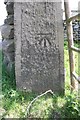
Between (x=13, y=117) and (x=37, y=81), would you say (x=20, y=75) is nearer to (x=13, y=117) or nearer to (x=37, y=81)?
(x=37, y=81)

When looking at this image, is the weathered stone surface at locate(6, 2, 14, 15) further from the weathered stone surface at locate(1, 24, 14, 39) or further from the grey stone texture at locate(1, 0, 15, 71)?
the weathered stone surface at locate(1, 24, 14, 39)

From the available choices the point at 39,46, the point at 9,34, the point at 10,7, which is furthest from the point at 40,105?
the point at 10,7

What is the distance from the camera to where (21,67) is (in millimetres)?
2186

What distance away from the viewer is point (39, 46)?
7.08ft

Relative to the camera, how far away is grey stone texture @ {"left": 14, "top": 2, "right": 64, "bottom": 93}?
2.11 meters

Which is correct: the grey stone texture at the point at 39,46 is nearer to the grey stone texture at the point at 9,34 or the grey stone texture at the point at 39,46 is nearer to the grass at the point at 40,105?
the grass at the point at 40,105

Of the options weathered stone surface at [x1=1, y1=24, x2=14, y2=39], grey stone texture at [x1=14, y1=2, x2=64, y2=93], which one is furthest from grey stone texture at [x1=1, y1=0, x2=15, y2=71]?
grey stone texture at [x1=14, y1=2, x2=64, y2=93]

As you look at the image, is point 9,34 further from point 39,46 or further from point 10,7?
point 39,46

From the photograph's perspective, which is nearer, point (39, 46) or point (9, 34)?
point (39, 46)

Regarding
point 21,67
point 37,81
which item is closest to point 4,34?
point 21,67

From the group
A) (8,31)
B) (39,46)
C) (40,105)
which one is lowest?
(40,105)

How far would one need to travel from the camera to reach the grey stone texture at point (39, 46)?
2.11 meters

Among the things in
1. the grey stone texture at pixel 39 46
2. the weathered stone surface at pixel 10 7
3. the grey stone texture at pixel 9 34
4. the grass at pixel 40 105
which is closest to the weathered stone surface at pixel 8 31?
the grey stone texture at pixel 9 34

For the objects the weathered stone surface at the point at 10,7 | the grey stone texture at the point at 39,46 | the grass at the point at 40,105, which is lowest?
the grass at the point at 40,105
